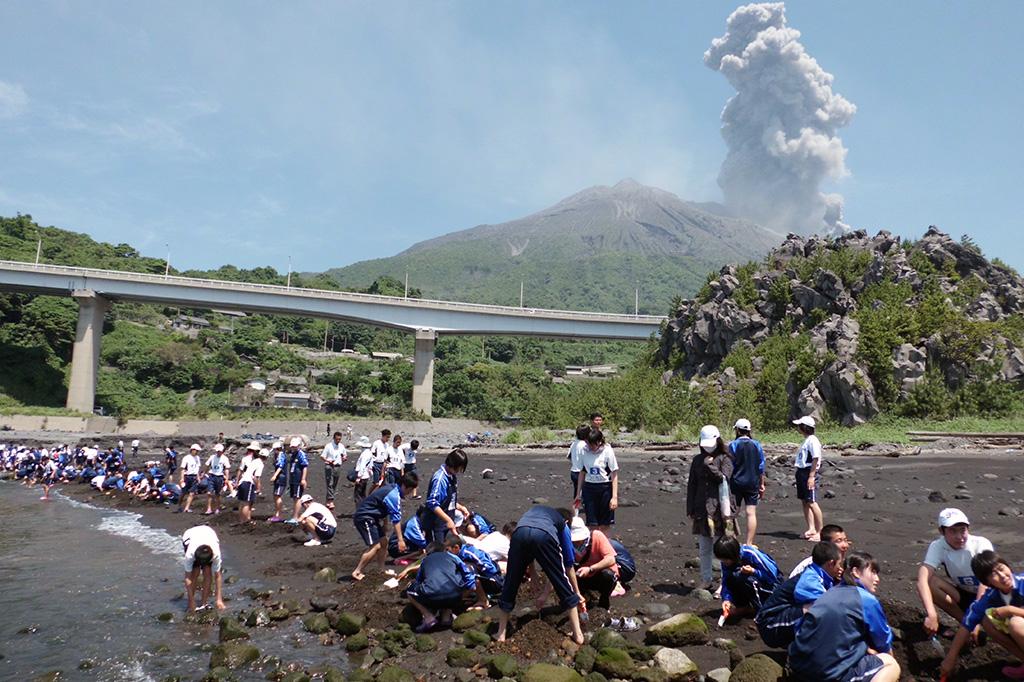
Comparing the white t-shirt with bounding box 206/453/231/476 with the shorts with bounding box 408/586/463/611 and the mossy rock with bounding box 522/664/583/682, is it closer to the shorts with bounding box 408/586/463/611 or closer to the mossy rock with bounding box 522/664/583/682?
the shorts with bounding box 408/586/463/611

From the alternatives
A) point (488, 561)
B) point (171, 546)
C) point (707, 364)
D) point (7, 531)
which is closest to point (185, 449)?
point (7, 531)

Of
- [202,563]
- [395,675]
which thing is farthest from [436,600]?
[202,563]

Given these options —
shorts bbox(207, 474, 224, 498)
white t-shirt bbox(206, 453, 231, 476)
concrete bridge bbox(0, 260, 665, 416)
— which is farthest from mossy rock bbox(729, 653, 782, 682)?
concrete bridge bbox(0, 260, 665, 416)

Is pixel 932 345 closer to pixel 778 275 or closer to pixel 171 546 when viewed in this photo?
pixel 778 275

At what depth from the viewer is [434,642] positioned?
285 inches

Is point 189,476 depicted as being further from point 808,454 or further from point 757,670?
point 757,670

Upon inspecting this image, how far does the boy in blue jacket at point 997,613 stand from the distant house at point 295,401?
70.9m

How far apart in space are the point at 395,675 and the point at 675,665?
2.68 m

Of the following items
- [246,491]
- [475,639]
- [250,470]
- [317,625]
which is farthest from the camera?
[246,491]

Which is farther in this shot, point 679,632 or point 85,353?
point 85,353

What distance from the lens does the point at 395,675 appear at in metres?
6.26

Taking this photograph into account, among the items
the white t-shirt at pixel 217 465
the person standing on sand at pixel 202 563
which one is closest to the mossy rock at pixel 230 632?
the person standing on sand at pixel 202 563

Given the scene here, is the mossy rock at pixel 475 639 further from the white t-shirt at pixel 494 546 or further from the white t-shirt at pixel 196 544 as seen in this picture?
the white t-shirt at pixel 196 544

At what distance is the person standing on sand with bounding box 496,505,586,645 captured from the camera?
6641 millimetres
